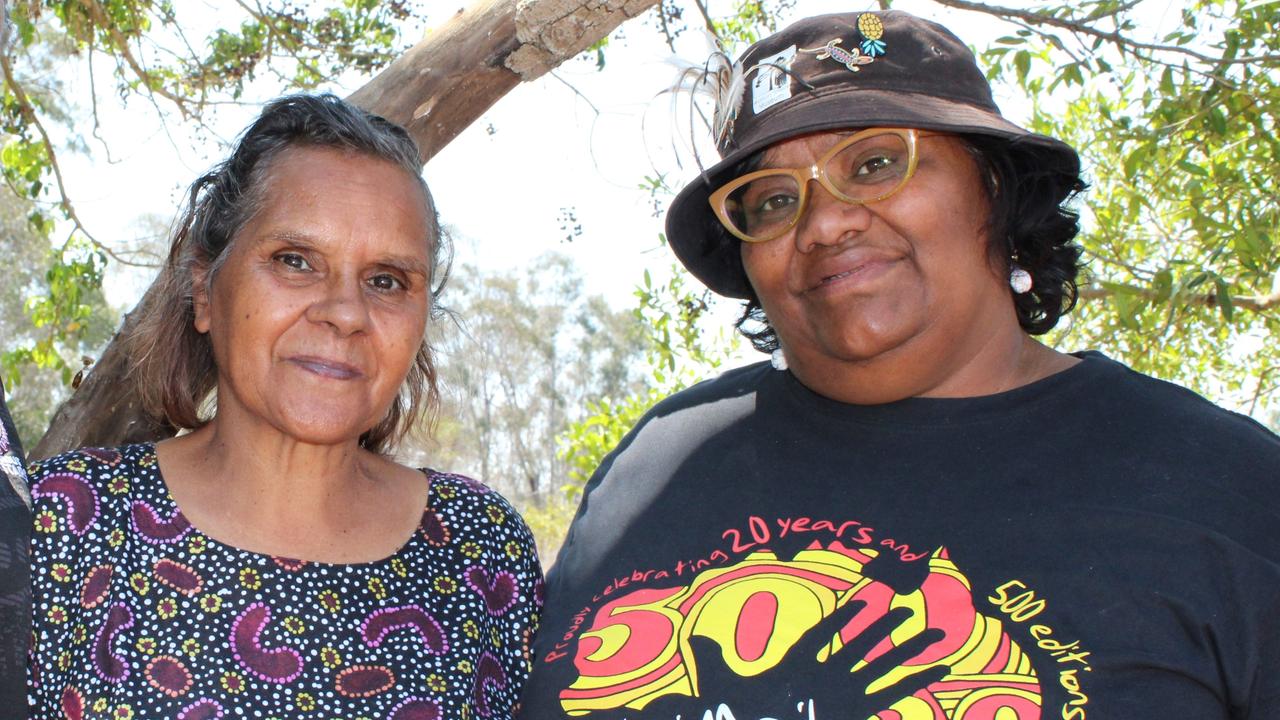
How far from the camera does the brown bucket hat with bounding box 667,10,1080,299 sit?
194 centimetres

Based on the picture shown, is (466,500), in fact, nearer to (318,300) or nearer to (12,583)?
(318,300)

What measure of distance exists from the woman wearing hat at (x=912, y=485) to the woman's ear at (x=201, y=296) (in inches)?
33.7

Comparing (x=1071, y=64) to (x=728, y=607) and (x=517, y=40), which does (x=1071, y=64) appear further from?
(x=728, y=607)

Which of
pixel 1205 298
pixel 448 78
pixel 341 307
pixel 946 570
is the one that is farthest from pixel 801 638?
pixel 1205 298

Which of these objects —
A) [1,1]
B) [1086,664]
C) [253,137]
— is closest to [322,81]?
[253,137]

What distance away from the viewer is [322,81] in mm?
4738

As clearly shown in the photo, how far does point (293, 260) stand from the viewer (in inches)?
79.8

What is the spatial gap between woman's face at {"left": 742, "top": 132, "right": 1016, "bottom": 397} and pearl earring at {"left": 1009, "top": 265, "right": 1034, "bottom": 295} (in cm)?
3

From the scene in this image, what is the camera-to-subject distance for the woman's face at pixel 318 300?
Answer: 6.55 feet

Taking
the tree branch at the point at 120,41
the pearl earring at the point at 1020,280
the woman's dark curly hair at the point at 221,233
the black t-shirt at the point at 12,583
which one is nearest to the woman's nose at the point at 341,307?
the woman's dark curly hair at the point at 221,233

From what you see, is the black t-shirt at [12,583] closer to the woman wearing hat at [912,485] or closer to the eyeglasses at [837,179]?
the woman wearing hat at [912,485]

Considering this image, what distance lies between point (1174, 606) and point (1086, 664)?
15 centimetres

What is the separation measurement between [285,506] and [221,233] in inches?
20.3

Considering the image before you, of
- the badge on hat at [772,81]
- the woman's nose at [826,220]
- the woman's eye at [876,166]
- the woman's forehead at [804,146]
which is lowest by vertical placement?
the woman's nose at [826,220]
